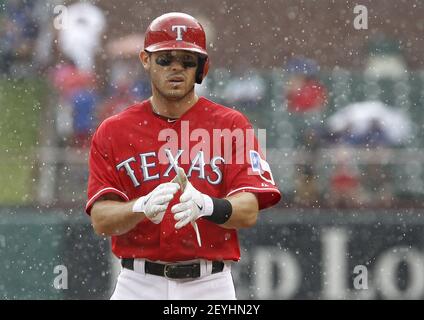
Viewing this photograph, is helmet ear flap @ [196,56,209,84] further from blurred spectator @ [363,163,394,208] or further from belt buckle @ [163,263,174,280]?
blurred spectator @ [363,163,394,208]

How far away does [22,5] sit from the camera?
356 inches

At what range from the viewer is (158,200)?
12.5 ft

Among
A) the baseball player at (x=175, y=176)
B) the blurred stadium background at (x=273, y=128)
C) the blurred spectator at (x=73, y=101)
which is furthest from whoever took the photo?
the blurred spectator at (x=73, y=101)

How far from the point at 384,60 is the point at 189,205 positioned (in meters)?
5.39

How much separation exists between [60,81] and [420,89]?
2.80 m

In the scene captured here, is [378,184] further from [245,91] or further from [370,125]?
[245,91]

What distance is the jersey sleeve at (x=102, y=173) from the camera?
413 centimetres

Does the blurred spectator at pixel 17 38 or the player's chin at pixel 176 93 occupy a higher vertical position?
the blurred spectator at pixel 17 38

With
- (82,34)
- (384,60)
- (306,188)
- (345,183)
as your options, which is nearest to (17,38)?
(82,34)

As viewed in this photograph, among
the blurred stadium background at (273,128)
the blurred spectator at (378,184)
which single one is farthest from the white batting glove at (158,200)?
the blurred spectator at (378,184)

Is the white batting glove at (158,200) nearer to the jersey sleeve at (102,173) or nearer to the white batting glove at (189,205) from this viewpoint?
the white batting glove at (189,205)

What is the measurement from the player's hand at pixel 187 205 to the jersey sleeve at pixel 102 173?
1.16ft

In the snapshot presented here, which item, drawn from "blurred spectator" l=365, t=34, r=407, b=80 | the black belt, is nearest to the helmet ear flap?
the black belt

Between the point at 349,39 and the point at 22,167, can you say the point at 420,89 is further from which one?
the point at 22,167
